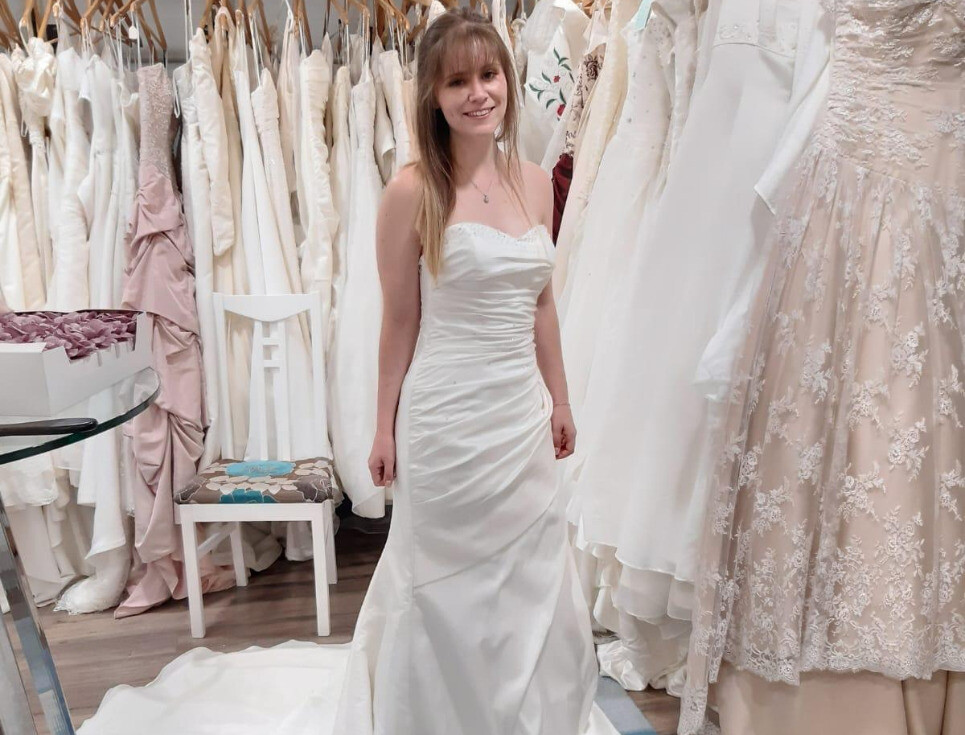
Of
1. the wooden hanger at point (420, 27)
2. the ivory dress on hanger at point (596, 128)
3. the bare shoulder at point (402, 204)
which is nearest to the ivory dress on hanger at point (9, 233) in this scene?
the wooden hanger at point (420, 27)

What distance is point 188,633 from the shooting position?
2.10 m

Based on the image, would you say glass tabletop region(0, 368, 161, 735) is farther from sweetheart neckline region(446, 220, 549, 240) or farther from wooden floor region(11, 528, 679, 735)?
wooden floor region(11, 528, 679, 735)

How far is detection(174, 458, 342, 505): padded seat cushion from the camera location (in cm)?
197

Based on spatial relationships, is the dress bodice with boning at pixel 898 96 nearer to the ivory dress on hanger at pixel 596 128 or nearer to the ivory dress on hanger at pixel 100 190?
the ivory dress on hanger at pixel 596 128

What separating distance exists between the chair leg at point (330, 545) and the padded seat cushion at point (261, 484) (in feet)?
0.48

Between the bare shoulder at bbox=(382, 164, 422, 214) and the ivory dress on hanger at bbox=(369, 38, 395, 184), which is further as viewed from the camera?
the ivory dress on hanger at bbox=(369, 38, 395, 184)

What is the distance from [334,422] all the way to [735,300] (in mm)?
1335

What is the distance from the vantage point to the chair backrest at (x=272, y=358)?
220 cm

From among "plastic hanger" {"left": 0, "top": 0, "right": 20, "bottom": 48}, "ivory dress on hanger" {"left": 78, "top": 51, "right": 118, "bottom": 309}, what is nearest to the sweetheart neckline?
"ivory dress on hanger" {"left": 78, "top": 51, "right": 118, "bottom": 309}

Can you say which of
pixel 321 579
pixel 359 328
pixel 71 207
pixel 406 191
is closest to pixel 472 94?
pixel 406 191

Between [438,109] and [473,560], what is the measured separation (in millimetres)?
822

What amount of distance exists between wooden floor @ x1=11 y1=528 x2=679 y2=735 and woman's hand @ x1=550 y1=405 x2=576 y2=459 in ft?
2.31

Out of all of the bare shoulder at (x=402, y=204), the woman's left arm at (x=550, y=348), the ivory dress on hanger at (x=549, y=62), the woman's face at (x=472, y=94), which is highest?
the ivory dress on hanger at (x=549, y=62)

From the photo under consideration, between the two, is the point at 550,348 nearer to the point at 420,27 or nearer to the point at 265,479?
the point at 265,479
